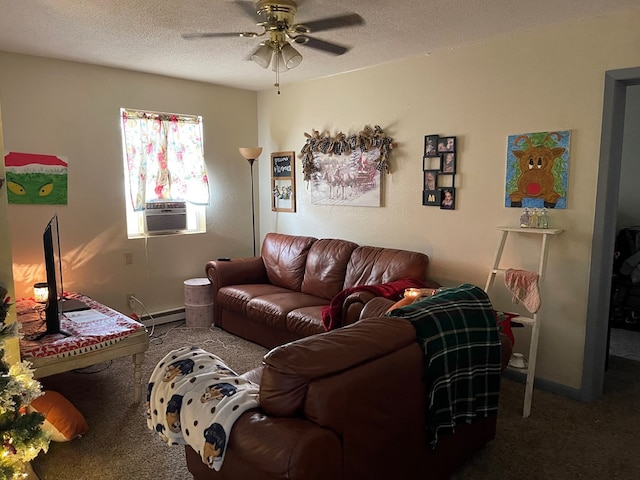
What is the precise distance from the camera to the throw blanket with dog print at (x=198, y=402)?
1521mm

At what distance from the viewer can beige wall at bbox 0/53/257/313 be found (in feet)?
12.3

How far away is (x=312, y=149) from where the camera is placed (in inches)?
181

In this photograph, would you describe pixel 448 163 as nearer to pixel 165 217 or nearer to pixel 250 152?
pixel 250 152

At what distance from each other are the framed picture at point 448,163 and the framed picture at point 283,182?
5.76 feet

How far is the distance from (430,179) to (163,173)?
2547 mm

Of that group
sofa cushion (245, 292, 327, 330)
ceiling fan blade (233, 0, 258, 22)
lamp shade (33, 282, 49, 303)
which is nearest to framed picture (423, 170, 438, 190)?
Answer: sofa cushion (245, 292, 327, 330)

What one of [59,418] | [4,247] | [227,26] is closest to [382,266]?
[227,26]

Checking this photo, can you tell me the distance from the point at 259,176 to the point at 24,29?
265 cm

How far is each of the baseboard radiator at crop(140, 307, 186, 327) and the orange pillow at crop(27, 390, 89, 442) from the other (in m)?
1.88

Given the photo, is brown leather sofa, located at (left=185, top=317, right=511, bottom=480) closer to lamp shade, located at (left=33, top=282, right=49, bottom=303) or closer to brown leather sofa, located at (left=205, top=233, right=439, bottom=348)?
brown leather sofa, located at (left=205, top=233, right=439, bottom=348)

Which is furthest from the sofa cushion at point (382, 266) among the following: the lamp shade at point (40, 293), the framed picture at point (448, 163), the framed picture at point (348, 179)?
the lamp shade at point (40, 293)

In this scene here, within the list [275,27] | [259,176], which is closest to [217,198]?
[259,176]

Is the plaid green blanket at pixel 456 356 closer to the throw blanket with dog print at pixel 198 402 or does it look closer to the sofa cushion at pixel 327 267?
the throw blanket with dog print at pixel 198 402

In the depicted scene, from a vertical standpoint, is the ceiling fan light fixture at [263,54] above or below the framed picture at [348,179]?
above
